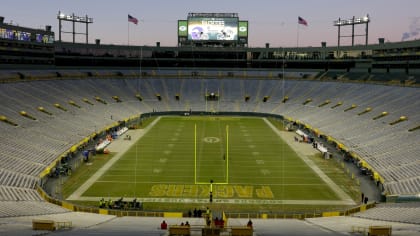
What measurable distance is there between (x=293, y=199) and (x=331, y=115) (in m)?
33.2

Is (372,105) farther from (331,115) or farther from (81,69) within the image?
(81,69)

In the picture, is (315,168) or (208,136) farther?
(208,136)

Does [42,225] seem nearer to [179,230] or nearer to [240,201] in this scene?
[179,230]

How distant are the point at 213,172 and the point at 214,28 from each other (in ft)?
186

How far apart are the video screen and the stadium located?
205mm

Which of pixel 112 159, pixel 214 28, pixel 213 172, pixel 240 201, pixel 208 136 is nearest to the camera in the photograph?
pixel 240 201

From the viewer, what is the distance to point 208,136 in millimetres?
54469

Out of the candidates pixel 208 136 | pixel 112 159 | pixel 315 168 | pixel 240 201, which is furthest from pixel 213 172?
pixel 208 136

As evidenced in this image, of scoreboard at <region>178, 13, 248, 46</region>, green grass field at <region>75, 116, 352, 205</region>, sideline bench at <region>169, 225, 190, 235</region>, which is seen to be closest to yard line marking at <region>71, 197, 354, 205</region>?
green grass field at <region>75, 116, 352, 205</region>

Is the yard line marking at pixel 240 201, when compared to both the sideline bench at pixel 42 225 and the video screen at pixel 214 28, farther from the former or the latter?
the video screen at pixel 214 28

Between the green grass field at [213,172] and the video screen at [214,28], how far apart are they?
122ft

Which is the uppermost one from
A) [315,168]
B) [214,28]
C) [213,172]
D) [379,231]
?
[214,28]

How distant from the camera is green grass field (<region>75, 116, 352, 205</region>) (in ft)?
101

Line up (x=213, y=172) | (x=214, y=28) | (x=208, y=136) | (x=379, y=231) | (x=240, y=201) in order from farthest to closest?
(x=214, y=28) → (x=208, y=136) → (x=213, y=172) → (x=240, y=201) → (x=379, y=231)
